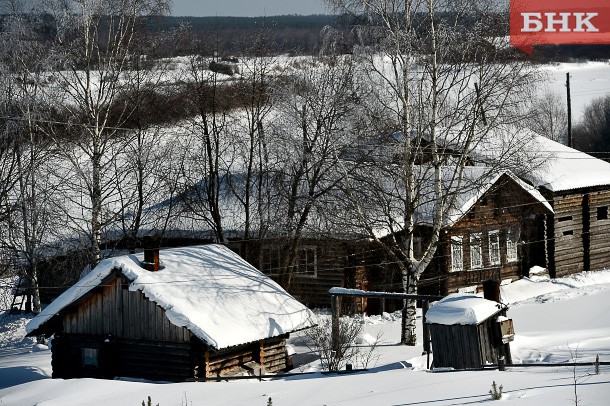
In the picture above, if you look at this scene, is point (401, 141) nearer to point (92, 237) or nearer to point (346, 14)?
point (346, 14)

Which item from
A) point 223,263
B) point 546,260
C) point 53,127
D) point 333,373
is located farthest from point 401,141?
point 546,260

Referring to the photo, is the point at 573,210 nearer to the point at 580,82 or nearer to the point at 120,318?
the point at 120,318

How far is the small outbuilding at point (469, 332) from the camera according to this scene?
16000 millimetres

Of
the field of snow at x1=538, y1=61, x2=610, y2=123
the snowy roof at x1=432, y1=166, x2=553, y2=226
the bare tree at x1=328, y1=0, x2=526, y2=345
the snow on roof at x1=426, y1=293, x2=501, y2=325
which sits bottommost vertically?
the snow on roof at x1=426, y1=293, x2=501, y2=325

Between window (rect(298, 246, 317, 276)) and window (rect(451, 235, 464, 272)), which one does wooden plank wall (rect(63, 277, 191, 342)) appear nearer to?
window (rect(298, 246, 317, 276))

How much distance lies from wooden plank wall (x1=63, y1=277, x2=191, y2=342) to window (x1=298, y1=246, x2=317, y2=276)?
10.0m

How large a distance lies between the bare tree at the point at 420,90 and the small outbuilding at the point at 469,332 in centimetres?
638

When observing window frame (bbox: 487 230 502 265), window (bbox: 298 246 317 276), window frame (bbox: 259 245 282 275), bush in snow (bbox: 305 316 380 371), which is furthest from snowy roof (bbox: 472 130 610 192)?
bush in snow (bbox: 305 316 380 371)

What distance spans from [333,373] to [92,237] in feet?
39.0

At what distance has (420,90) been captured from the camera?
881 inches

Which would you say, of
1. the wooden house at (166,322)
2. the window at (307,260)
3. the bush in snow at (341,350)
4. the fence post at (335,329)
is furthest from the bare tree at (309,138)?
the wooden house at (166,322)

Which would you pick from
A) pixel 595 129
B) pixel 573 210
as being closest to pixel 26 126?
pixel 573 210

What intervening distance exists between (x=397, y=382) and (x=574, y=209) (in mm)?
22899

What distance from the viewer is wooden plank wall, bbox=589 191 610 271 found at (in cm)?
3553
